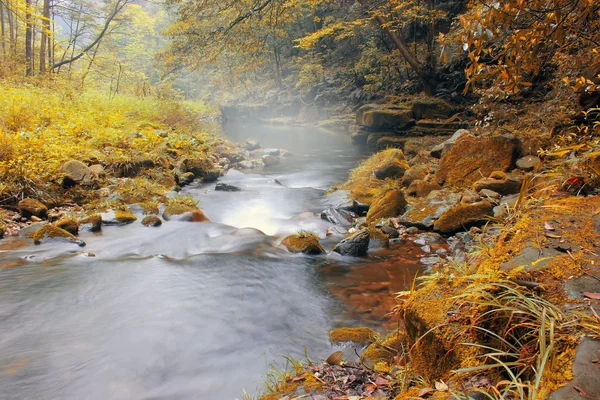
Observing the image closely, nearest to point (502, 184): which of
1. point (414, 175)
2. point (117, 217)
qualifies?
point (414, 175)

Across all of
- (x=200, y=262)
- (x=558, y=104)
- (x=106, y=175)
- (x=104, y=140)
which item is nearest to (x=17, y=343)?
(x=200, y=262)

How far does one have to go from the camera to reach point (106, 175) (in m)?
8.52

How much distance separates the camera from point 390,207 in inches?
271

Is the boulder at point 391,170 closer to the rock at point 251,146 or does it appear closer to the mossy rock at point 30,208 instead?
the mossy rock at point 30,208

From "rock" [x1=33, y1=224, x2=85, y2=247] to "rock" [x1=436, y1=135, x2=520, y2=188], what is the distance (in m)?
7.01

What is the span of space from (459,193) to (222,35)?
22.7ft

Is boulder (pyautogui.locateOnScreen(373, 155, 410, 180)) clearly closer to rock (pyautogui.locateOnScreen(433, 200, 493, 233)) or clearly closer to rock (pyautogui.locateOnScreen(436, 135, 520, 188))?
rock (pyautogui.locateOnScreen(436, 135, 520, 188))

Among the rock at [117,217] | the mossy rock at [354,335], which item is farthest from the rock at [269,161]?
the mossy rock at [354,335]

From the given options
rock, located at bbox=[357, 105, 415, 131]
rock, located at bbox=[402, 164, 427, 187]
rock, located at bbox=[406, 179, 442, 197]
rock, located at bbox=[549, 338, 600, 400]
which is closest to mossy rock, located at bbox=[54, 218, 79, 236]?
rock, located at bbox=[406, 179, 442, 197]

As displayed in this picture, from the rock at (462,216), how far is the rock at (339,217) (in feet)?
6.17

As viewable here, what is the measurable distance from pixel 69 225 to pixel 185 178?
4.88 metres

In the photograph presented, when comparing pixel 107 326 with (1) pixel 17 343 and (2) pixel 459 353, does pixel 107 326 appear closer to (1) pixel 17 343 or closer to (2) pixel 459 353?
(1) pixel 17 343

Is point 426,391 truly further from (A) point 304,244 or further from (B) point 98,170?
(B) point 98,170

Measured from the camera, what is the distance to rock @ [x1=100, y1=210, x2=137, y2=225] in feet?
22.2
